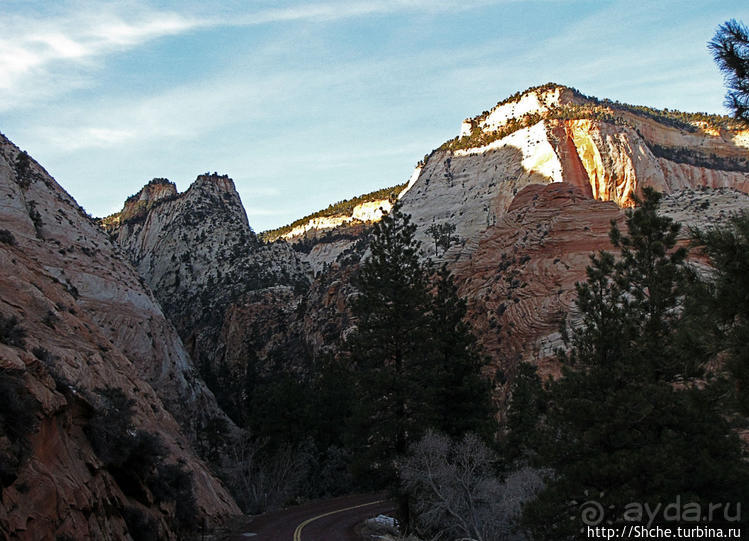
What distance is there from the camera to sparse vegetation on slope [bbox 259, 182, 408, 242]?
136625 millimetres

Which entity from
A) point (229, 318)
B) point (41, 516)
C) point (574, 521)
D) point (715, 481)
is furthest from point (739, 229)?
point (229, 318)

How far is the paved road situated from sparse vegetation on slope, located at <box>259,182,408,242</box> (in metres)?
102

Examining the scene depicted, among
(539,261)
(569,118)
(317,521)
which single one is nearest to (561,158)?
(569,118)

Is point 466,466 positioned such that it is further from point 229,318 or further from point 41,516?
point 229,318

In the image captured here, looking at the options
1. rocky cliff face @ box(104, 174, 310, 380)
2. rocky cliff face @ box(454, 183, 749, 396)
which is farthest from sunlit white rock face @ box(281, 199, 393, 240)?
rocky cliff face @ box(454, 183, 749, 396)

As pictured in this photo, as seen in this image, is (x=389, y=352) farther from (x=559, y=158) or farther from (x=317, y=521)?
(x=559, y=158)

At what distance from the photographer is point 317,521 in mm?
24922

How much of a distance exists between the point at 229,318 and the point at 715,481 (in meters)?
65.9

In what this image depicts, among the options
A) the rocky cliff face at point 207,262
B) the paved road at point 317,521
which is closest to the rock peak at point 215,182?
the rocky cliff face at point 207,262

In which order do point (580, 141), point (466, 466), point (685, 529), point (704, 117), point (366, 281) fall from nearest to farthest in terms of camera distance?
point (685, 529) → point (466, 466) → point (366, 281) → point (580, 141) → point (704, 117)

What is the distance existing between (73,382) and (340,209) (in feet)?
425

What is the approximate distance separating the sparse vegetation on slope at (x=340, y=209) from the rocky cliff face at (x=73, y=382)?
3462 inches

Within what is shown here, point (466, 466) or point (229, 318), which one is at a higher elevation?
point (229, 318)

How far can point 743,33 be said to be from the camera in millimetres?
8703
